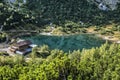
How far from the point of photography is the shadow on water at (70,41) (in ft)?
326

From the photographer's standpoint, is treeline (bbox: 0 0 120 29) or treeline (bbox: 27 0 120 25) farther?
treeline (bbox: 27 0 120 25)

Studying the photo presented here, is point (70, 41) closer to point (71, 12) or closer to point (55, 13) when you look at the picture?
point (55, 13)

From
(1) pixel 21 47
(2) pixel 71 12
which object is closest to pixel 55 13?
(2) pixel 71 12

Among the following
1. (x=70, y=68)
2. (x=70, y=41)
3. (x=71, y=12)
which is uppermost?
(x=70, y=68)

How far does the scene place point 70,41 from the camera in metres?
104

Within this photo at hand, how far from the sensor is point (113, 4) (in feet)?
431

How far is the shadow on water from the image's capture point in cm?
9925

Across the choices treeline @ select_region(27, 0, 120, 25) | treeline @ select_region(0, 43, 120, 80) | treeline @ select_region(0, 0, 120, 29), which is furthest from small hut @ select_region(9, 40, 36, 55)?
treeline @ select_region(27, 0, 120, 25)

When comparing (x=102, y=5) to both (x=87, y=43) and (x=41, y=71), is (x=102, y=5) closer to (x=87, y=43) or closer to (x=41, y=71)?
(x=87, y=43)

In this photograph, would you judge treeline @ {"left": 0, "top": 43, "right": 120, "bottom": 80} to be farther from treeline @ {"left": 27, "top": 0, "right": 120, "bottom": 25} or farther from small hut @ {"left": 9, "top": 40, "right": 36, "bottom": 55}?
treeline @ {"left": 27, "top": 0, "right": 120, "bottom": 25}

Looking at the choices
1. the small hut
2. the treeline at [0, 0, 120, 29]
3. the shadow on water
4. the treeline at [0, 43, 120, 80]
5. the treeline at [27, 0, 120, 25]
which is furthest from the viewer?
the treeline at [27, 0, 120, 25]

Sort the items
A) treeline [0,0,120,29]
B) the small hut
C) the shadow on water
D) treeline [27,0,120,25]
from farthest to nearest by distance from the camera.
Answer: treeline [27,0,120,25] < treeline [0,0,120,29] < the shadow on water < the small hut

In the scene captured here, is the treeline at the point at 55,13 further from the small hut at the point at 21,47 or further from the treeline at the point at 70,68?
the treeline at the point at 70,68

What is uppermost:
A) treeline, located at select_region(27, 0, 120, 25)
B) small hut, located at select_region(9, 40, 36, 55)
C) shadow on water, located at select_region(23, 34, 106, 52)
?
treeline, located at select_region(27, 0, 120, 25)
